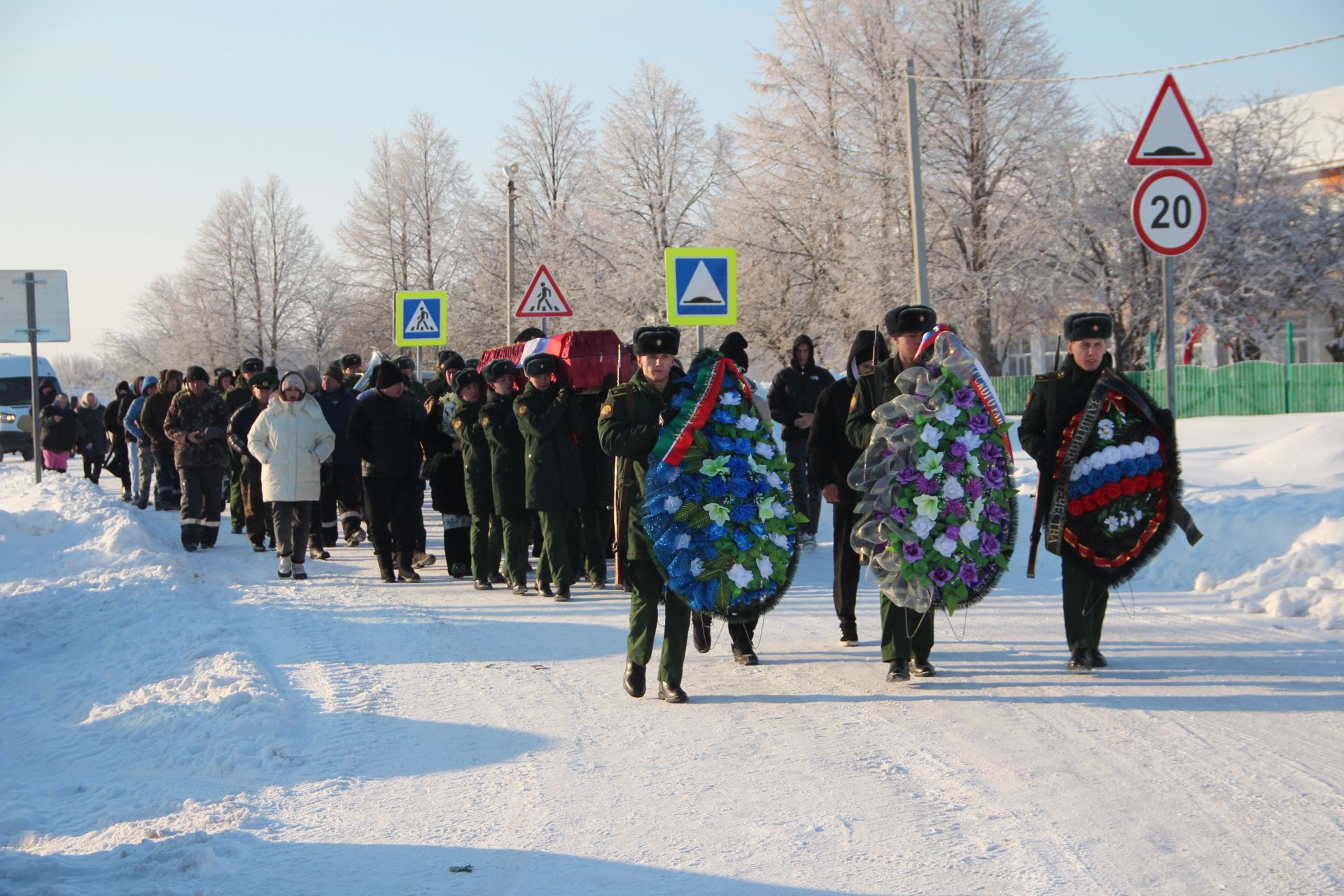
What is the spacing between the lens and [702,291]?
13.8m

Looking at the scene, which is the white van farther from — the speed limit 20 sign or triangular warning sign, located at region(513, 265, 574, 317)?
the speed limit 20 sign

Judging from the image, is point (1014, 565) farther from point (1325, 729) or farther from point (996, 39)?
point (996, 39)

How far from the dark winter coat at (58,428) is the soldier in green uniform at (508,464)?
1646 centimetres

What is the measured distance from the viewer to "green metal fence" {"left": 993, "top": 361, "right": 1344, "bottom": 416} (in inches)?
1140

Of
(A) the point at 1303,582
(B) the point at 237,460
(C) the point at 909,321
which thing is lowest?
(A) the point at 1303,582

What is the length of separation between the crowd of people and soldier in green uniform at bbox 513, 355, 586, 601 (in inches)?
0.6

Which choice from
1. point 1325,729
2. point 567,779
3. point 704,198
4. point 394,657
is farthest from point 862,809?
point 704,198

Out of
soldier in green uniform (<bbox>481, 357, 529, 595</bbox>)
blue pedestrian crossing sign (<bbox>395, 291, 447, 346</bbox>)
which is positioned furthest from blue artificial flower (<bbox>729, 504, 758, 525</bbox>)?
blue pedestrian crossing sign (<bbox>395, 291, 447, 346</bbox>)

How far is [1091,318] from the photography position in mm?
7250

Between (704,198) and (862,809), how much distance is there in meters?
38.4

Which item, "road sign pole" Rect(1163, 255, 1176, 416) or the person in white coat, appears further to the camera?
the person in white coat

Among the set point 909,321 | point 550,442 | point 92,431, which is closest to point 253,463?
point 550,442

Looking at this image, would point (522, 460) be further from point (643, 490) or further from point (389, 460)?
point (643, 490)

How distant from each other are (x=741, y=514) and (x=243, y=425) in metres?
8.89
